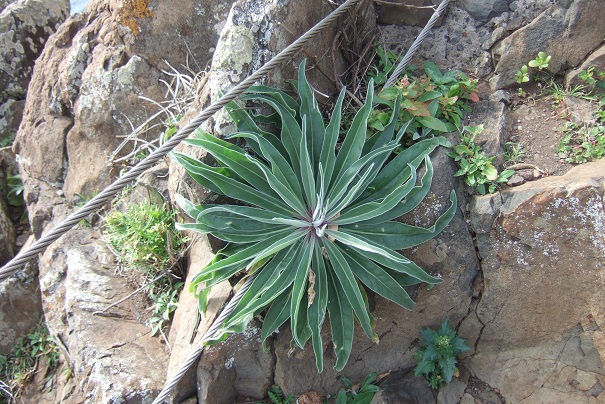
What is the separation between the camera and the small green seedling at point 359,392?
2.49 metres

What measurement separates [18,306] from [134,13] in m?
2.27

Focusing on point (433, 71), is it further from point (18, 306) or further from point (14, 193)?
point (14, 193)

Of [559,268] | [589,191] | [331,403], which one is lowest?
[331,403]

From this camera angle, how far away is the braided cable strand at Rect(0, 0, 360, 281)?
1.78 metres

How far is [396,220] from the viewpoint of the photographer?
8.09 feet

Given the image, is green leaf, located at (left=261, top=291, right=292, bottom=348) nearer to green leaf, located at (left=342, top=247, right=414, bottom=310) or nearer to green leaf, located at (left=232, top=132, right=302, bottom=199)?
green leaf, located at (left=342, top=247, right=414, bottom=310)

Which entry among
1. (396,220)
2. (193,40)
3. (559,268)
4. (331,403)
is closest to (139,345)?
(331,403)

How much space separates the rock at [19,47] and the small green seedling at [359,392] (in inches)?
144

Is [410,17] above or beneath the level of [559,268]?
above

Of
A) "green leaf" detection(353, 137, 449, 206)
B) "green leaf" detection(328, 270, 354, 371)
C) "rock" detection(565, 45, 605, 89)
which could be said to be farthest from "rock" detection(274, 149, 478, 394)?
"rock" detection(565, 45, 605, 89)

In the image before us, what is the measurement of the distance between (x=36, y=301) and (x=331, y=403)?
2359 millimetres

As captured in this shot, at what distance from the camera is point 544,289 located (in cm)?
242

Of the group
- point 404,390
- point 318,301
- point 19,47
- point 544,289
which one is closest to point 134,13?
point 19,47

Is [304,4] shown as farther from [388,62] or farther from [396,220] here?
[396,220]
